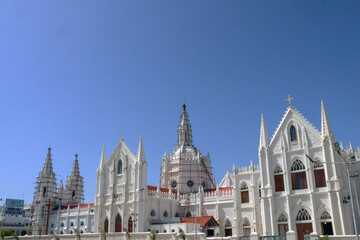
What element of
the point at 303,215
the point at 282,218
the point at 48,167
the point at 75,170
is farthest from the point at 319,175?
the point at 75,170

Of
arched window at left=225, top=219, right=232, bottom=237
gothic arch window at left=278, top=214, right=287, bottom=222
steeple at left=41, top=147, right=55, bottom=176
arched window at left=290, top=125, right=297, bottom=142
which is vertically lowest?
arched window at left=225, top=219, right=232, bottom=237

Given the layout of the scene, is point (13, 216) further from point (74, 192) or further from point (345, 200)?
point (345, 200)

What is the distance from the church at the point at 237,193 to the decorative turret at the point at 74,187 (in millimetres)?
11255

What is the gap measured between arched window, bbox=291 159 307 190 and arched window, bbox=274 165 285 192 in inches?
50.7

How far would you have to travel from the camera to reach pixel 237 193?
49.3m

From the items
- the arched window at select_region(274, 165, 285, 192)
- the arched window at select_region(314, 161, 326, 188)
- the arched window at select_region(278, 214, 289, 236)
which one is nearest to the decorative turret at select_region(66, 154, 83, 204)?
the arched window at select_region(274, 165, 285, 192)

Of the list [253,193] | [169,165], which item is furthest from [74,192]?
[253,193]

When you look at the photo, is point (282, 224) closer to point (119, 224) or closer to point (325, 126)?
point (325, 126)

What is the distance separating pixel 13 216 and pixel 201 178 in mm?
66394

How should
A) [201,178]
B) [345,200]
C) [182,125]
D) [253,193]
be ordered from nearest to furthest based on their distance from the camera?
[345,200] < [253,193] < [201,178] < [182,125]

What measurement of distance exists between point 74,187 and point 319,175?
66990mm

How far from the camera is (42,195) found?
271ft

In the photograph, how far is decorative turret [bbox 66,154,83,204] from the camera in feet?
293

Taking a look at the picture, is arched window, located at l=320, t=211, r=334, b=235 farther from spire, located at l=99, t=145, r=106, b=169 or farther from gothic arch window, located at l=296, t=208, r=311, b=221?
spire, located at l=99, t=145, r=106, b=169
